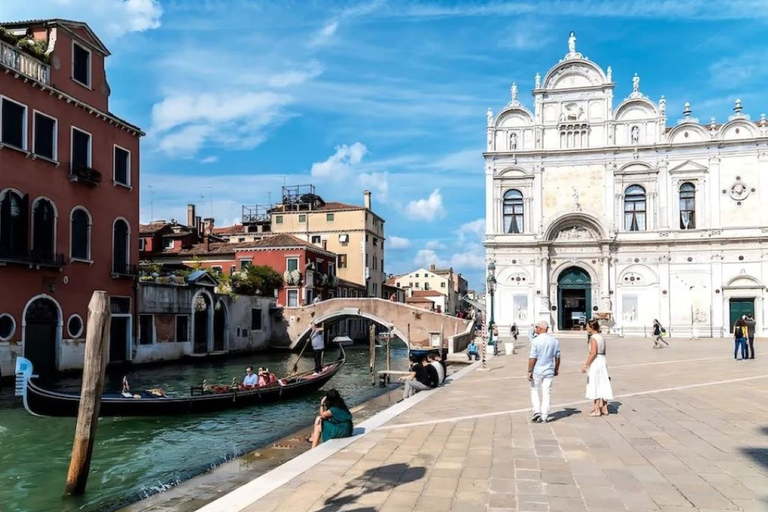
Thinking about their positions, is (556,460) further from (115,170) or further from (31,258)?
(115,170)

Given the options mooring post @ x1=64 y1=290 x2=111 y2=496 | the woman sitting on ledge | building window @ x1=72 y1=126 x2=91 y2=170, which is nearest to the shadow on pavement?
the woman sitting on ledge

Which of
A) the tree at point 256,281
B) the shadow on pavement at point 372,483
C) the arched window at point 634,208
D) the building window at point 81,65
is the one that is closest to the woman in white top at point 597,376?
the shadow on pavement at point 372,483

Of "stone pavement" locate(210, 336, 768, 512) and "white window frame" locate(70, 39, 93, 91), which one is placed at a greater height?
"white window frame" locate(70, 39, 93, 91)

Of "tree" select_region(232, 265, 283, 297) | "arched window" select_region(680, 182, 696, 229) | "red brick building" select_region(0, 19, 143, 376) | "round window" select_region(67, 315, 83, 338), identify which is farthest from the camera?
"tree" select_region(232, 265, 283, 297)

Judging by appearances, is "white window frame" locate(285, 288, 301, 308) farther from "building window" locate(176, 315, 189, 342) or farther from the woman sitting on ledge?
the woman sitting on ledge

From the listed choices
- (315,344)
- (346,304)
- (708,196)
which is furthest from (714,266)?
(315,344)

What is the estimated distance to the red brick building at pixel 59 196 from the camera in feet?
57.3

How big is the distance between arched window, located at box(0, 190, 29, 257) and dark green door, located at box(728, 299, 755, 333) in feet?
95.8

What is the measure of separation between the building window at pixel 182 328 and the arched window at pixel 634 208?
70.0 ft

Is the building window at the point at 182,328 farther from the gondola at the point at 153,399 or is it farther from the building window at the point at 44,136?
the gondola at the point at 153,399

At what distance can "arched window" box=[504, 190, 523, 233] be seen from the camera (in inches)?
1295

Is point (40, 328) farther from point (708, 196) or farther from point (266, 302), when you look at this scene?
point (708, 196)

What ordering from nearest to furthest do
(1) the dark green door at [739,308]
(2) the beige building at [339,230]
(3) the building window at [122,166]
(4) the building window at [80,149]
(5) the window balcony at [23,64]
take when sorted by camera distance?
(5) the window balcony at [23,64], (4) the building window at [80,149], (3) the building window at [122,166], (1) the dark green door at [739,308], (2) the beige building at [339,230]

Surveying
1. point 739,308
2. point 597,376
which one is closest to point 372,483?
point 597,376
